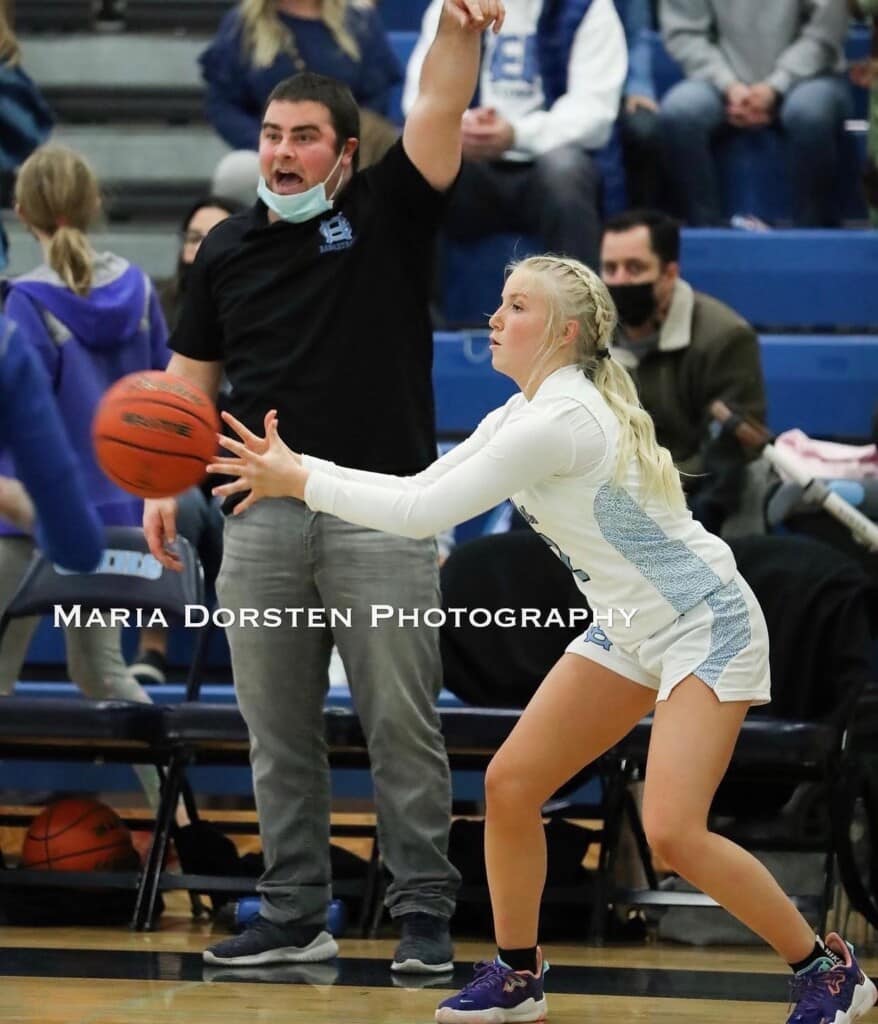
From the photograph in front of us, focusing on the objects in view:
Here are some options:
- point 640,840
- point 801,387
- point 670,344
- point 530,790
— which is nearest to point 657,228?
point 670,344

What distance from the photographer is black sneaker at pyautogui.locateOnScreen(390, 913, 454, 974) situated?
443 centimetres

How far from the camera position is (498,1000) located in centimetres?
397

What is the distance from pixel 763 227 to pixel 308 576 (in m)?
3.95

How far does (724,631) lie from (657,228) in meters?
2.59

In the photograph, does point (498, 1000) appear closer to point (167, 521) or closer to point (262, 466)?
point (262, 466)

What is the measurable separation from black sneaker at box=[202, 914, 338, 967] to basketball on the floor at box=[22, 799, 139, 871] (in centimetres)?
87

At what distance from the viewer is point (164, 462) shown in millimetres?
3939

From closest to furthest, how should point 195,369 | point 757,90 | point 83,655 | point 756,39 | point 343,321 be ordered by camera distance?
point 343,321 → point 195,369 → point 83,655 → point 757,90 → point 756,39

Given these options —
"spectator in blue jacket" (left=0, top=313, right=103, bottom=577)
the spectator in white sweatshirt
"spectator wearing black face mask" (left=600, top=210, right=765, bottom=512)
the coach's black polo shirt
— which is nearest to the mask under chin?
"spectator wearing black face mask" (left=600, top=210, right=765, bottom=512)

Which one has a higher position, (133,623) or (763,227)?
(763,227)

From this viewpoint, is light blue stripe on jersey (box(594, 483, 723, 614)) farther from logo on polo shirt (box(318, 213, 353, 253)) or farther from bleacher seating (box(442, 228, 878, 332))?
bleacher seating (box(442, 228, 878, 332))

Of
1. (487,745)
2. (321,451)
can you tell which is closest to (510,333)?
(321,451)

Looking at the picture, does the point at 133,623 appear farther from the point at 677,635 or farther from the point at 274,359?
the point at 677,635

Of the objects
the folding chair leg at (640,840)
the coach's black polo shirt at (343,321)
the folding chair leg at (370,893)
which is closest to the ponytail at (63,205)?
the coach's black polo shirt at (343,321)
